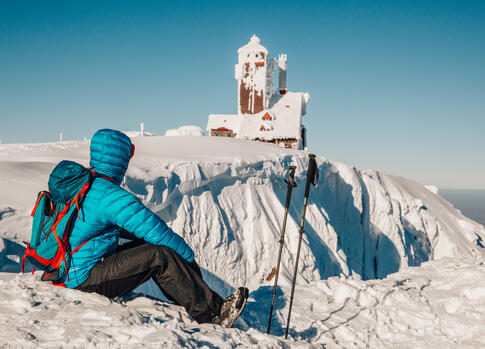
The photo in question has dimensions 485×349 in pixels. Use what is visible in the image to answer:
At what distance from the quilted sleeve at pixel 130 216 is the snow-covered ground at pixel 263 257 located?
24.9 inches

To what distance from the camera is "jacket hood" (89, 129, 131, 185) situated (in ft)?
10.3

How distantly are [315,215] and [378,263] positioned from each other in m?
5.88

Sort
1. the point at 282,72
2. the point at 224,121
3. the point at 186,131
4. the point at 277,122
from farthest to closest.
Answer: the point at 186,131 → the point at 282,72 → the point at 224,121 → the point at 277,122

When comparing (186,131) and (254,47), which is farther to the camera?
(186,131)

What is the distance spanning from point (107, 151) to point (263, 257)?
29.6 feet

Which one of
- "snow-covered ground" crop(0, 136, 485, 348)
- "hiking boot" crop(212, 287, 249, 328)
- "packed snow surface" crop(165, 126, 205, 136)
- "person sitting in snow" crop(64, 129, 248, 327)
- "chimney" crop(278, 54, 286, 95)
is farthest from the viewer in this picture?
"packed snow surface" crop(165, 126, 205, 136)

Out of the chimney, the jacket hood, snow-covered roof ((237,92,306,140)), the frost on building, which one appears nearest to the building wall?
the frost on building

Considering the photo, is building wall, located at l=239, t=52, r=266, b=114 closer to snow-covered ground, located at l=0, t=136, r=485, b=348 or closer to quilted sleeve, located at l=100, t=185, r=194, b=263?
snow-covered ground, located at l=0, t=136, r=485, b=348

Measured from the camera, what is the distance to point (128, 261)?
319cm

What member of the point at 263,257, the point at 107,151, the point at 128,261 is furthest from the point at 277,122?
the point at 128,261

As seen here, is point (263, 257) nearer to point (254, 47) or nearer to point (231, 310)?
point (231, 310)

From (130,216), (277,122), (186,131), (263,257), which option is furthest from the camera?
(186,131)

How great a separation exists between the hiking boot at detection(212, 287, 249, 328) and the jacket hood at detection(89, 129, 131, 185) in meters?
1.44

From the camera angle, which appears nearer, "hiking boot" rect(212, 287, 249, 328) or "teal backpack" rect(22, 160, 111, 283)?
"teal backpack" rect(22, 160, 111, 283)
